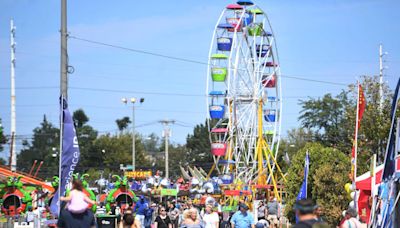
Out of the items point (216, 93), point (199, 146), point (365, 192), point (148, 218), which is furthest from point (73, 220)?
point (199, 146)

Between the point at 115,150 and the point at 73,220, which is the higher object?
the point at 115,150

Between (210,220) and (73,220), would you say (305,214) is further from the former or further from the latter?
(210,220)

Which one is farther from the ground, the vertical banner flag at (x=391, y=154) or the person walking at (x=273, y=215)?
the vertical banner flag at (x=391, y=154)

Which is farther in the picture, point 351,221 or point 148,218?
point 148,218

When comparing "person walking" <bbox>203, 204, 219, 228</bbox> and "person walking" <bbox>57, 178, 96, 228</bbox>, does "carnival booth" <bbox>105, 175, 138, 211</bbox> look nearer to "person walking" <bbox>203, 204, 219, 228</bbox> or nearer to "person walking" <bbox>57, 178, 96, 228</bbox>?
"person walking" <bbox>203, 204, 219, 228</bbox>

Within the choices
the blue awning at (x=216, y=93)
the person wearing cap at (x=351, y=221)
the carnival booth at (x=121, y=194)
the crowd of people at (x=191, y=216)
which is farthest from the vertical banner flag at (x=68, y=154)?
the blue awning at (x=216, y=93)

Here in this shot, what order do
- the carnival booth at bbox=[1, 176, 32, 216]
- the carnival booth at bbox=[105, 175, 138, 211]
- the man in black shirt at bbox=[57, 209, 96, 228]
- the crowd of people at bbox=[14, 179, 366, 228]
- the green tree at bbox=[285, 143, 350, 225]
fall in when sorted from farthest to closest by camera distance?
the carnival booth at bbox=[105, 175, 138, 211] → the green tree at bbox=[285, 143, 350, 225] → the carnival booth at bbox=[1, 176, 32, 216] → the man in black shirt at bbox=[57, 209, 96, 228] → the crowd of people at bbox=[14, 179, 366, 228]

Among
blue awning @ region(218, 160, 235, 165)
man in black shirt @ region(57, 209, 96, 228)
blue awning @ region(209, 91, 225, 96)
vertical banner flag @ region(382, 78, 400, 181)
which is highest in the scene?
blue awning @ region(209, 91, 225, 96)

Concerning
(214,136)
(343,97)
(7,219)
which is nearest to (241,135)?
(214,136)

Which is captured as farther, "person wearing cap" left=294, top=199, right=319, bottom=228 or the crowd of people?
the crowd of people

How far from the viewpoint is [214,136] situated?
64.3m

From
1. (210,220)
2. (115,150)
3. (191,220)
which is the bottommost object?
(210,220)


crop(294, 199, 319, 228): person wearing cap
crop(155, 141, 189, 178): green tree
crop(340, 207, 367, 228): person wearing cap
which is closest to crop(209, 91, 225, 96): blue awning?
crop(340, 207, 367, 228): person wearing cap

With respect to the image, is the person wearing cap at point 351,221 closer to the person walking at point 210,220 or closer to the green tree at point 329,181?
the person walking at point 210,220
